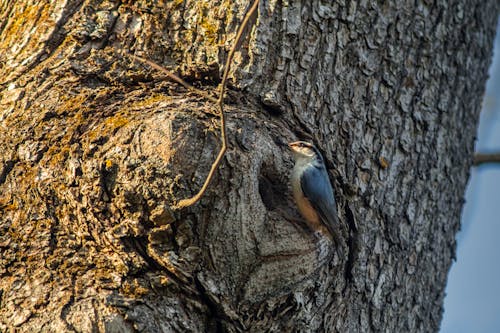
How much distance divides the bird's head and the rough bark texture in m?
0.04

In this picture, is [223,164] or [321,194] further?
[321,194]

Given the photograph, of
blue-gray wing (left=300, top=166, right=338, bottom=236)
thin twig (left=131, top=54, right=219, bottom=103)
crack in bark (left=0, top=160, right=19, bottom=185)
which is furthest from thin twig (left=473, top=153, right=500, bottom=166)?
crack in bark (left=0, top=160, right=19, bottom=185)

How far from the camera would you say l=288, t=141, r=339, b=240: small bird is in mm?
2297

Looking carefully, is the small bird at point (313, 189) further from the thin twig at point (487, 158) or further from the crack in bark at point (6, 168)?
the thin twig at point (487, 158)

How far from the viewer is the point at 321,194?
2.45 meters

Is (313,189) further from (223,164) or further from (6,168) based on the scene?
(6,168)

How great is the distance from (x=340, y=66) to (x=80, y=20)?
937 mm

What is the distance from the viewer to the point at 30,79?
239cm

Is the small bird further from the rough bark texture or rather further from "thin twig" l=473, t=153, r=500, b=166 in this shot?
"thin twig" l=473, t=153, r=500, b=166

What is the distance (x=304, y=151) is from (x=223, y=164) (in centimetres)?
34

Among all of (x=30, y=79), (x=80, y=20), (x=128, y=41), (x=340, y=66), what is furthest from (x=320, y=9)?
(x=30, y=79)

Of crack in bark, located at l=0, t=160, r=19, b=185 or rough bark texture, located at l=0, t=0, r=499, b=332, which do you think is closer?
rough bark texture, located at l=0, t=0, r=499, b=332

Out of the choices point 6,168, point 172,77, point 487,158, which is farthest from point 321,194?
point 487,158

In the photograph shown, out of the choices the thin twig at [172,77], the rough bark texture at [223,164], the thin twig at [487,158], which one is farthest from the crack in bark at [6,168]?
the thin twig at [487,158]
